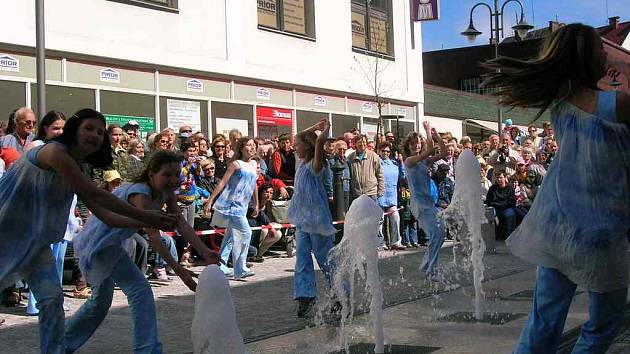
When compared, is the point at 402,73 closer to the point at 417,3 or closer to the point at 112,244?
the point at 417,3

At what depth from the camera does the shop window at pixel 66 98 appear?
53.6 feet

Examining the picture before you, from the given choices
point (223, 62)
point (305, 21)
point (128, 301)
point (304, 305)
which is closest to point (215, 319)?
point (128, 301)

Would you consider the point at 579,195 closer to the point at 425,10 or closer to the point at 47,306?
the point at 47,306

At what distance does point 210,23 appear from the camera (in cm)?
2041

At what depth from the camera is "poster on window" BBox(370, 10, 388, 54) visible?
1076 inches

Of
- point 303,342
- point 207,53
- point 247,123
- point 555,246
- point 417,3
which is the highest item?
point 417,3

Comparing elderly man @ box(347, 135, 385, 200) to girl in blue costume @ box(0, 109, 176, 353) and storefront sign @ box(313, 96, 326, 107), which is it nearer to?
storefront sign @ box(313, 96, 326, 107)

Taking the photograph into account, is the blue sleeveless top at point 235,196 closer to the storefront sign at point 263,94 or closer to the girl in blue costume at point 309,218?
the girl in blue costume at point 309,218

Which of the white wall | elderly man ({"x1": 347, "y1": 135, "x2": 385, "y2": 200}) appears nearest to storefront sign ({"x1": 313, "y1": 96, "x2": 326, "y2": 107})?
the white wall

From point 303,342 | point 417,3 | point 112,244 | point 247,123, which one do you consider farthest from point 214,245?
point 417,3

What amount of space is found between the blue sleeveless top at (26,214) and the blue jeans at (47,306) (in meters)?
0.06

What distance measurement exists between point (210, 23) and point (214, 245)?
8606 millimetres

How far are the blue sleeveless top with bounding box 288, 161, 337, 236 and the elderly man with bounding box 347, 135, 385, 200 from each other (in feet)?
22.6

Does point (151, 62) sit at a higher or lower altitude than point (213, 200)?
higher
